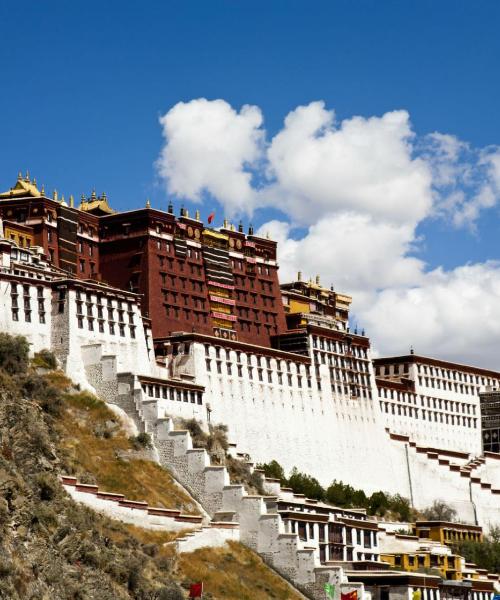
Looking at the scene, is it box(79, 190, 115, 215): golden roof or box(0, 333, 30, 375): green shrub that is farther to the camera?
box(79, 190, 115, 215): golden roof

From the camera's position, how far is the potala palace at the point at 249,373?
357 feet

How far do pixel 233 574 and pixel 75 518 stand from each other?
13493 mm

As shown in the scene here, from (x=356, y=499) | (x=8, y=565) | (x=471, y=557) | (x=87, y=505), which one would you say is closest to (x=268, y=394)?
(x=356, y=499)

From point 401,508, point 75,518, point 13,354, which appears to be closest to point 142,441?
point 13,354

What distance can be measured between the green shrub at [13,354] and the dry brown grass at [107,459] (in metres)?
4.16

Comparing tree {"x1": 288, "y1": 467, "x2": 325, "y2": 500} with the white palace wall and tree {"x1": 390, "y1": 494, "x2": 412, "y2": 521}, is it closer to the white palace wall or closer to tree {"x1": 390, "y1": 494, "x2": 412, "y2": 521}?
the white palace wall

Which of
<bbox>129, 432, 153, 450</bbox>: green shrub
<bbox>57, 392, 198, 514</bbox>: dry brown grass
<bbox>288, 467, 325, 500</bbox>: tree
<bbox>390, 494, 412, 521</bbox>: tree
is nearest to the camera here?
<bbox>57, 392, 198, 514</bbox>: dry brown grass

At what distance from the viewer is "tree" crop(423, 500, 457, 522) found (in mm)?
142125

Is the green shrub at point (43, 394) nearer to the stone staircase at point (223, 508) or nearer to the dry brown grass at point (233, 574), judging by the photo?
the stone staircase at point (223, 508)

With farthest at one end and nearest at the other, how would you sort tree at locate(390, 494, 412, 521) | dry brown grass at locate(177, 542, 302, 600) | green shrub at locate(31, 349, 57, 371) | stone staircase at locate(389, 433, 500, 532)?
stone staircase at locate(389, 433, 500, 532), tree at locate(390, 494, 412, 521), green shrub at locate(31, 349, 57, 371), dry brown grass at locate(177, 542, 302, 600)

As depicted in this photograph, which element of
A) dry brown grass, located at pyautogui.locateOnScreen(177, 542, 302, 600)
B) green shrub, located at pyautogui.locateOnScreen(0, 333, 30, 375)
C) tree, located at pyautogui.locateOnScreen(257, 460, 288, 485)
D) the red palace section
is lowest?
dry brown grass, located at pyautogui.locateOnScreen(177, 542, 302, 600)

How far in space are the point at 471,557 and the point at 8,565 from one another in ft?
204

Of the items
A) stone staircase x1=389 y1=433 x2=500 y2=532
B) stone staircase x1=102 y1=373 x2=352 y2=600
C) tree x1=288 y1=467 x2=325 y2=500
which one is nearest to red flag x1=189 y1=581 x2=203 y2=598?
stone staircase x1=102 y1=373 x2=352 y2=600

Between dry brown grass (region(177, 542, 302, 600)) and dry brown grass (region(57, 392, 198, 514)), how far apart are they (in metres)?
5.53
